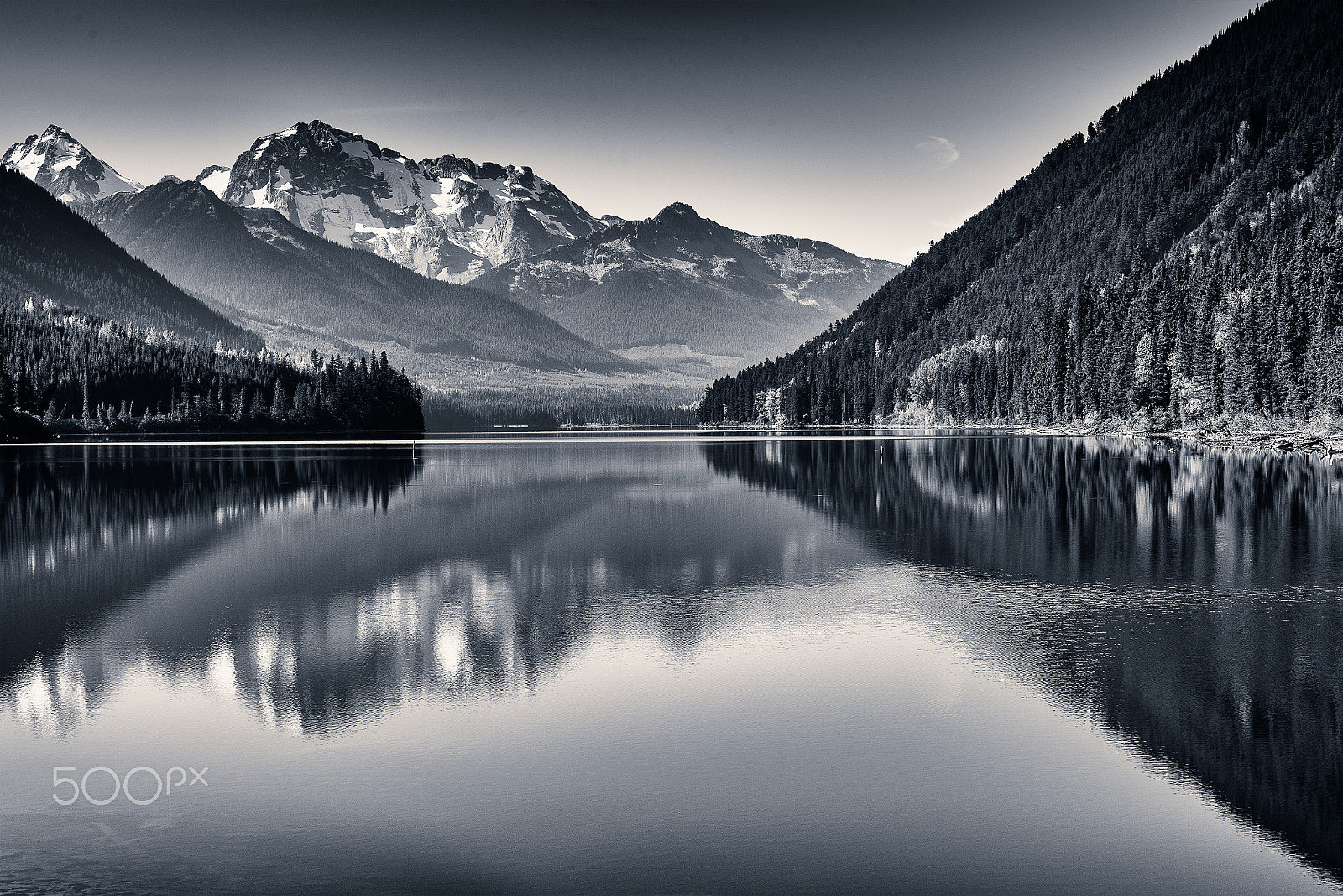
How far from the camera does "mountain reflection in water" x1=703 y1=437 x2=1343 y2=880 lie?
15648 millimetres

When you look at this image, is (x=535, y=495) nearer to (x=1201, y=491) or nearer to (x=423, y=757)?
(x=1201, y=491)

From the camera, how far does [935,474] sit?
74.8 m

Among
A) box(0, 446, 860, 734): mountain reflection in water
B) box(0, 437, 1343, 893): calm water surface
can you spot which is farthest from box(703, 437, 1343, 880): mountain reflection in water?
box(0, 446, 860, 734): mountain reflection in water

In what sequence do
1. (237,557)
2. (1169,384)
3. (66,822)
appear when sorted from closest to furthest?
1. (66,822)
2. (237,557)
3. (1169,384)

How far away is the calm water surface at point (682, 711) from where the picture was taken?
12711mm

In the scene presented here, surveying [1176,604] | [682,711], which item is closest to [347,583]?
[682,711]

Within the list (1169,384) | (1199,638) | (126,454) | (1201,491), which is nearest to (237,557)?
(1199,638)

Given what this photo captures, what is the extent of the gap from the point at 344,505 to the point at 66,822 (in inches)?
1717

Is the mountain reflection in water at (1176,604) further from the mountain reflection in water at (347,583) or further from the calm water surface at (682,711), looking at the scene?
→ the mountain reflection in water at (347,583)

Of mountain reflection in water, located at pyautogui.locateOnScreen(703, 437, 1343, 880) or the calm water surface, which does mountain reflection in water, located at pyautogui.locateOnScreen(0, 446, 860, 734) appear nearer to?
the calm water surface

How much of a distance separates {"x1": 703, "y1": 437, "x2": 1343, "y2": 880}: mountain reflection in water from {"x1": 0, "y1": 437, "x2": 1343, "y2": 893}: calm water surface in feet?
0.37

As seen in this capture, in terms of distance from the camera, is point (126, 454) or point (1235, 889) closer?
point (1235, 889)

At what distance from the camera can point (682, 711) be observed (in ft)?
60.6

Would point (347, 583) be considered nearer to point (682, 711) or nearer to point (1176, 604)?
point (682, 711)
